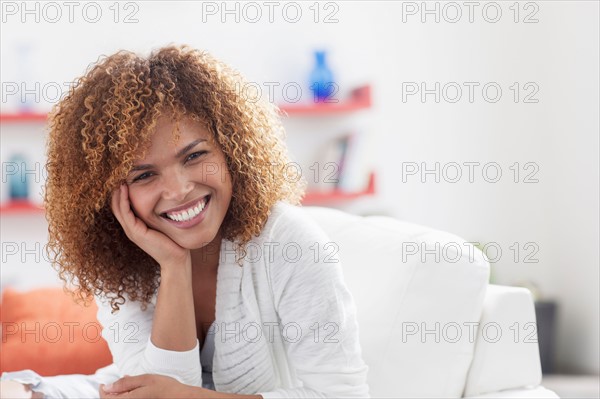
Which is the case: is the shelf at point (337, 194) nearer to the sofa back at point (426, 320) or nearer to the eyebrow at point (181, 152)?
the sofa back at point (426, 320)

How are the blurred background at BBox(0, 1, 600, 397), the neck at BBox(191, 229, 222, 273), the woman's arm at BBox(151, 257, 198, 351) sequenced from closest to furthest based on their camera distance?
the woman's arm at BBox(151, 257, 198, 351) → the neck at BBox(191, 229, 222, 273) → the blurred background at BBox(0, 1, 600, 397)

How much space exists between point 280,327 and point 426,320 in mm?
316

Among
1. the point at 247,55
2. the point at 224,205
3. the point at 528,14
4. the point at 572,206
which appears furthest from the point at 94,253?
the point at 528,14

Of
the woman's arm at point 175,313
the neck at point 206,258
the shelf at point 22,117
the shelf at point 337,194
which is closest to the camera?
the woman's arm at point 175,313

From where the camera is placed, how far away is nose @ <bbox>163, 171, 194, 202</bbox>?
157cm

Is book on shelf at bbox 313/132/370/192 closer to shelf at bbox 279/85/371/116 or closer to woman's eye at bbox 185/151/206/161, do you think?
shelf at bbox 279/85/371/116

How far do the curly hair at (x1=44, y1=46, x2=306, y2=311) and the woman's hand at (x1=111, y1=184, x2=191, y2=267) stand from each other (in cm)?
3

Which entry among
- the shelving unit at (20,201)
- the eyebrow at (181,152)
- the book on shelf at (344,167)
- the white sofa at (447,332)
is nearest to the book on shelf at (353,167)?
the book on shelf at (344,167)

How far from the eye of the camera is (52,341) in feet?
7.40

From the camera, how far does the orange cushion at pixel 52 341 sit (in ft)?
7.38

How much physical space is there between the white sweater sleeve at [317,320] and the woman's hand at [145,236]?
0.68 ft

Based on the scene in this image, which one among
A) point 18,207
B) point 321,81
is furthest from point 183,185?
point 321,81

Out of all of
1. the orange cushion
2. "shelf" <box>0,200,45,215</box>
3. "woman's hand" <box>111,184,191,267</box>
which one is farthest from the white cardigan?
"shelf" <box>0,200,45,215</box>

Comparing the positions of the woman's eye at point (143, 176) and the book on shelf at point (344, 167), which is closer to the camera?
the woman's eye at point (143, 176)
